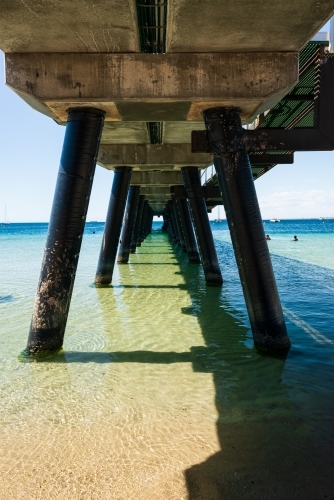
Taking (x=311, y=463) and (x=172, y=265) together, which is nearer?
(x=311, y=463)

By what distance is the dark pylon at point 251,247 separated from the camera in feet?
19.1

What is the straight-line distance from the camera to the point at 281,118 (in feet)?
29.0

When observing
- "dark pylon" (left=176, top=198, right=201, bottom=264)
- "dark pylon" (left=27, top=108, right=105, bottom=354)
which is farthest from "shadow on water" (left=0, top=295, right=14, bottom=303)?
"dark pylon" (left=176, top=198, right=201, bottom=264)

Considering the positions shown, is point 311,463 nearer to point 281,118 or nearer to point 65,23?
point 65,23

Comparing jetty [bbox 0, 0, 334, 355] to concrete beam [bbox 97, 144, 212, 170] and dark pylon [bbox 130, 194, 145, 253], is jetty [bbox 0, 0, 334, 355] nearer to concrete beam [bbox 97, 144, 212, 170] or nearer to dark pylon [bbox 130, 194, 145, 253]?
concrete beam [bbox 97, 144, 212, 170]

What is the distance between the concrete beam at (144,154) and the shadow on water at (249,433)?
770 cm

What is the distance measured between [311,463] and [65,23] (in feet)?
16.4

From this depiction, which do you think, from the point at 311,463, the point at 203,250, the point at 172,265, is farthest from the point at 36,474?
the point at 172,265

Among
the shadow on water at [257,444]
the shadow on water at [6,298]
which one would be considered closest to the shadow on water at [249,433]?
the shadow on water at [257,444]

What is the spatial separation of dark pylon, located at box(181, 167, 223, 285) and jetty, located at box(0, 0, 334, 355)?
638 cm

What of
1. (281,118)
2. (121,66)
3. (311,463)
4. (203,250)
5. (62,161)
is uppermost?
(281,118)

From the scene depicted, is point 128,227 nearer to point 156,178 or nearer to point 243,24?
point 156,178

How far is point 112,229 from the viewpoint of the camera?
42.0 ft

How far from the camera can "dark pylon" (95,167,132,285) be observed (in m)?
12.7
